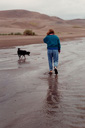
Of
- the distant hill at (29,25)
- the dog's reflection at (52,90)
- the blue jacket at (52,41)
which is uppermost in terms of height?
the distant hill at (29,25)

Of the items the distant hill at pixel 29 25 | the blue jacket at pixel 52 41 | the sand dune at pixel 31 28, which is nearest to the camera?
the blue jacket at pixel 52 41

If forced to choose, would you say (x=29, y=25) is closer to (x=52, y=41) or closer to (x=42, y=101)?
(x=52, y=41)

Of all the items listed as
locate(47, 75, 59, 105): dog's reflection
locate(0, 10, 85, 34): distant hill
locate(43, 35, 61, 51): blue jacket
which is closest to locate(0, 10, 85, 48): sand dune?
locate(0, 10, 85, 34): distant hill

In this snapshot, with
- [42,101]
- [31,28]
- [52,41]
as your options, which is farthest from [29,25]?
[42,101]

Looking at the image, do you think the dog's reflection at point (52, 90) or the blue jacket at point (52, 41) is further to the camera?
the blue jacket at point (52, 41)

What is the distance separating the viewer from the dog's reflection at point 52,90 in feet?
14.2

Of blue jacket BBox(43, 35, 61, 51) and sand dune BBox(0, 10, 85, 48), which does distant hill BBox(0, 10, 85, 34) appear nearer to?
sand dune BBox(0, 10, 85, 48)

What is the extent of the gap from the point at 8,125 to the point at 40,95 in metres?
1.61

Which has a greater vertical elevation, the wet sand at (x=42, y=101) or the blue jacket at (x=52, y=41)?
the blue jacket at (x=52, y=41)

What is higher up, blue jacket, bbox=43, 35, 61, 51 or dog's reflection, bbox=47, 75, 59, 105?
blue jacket, bbox=43, 35, 61, 51

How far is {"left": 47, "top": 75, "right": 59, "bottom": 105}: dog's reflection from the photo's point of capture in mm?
4324

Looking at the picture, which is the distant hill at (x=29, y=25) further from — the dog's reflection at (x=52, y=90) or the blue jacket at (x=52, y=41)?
the dog's reflection at (x=52, y=90)

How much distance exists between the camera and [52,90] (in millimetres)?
5086

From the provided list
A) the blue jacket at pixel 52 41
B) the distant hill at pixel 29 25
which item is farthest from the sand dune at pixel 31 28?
the blue jacket at pixel 52 41
